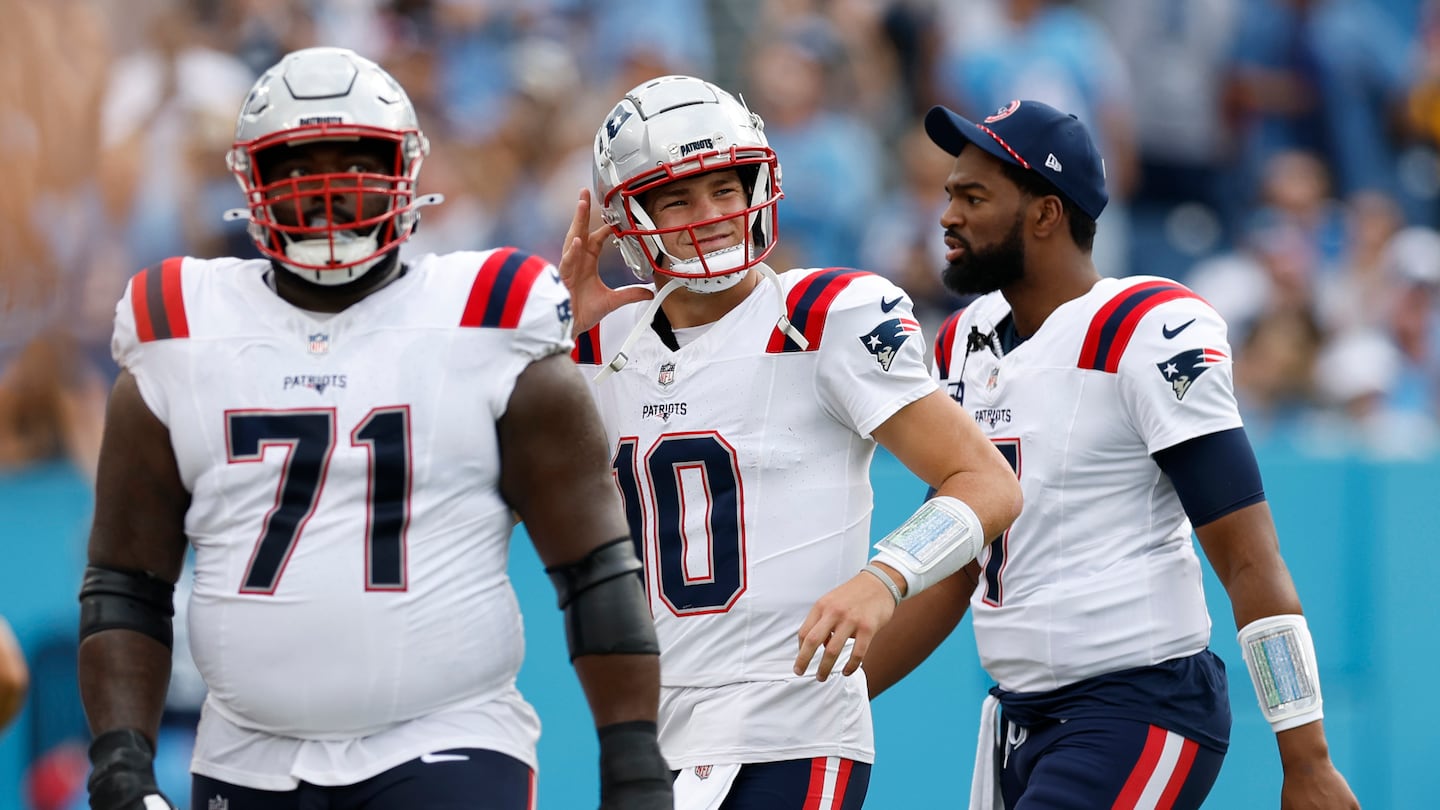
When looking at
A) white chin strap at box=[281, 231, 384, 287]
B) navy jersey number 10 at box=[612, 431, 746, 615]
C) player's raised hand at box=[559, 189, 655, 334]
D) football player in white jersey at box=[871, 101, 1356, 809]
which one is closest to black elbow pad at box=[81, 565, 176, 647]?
white chin strap at box=[281, 231, 384, 287]

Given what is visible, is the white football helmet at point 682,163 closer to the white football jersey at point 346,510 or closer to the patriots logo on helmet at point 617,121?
the patriots logo on helmet at point 617,121

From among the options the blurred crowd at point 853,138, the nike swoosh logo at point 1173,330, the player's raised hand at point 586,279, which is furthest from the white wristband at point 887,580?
the blurred crowd at point 853,138

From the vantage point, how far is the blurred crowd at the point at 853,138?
25.5ft

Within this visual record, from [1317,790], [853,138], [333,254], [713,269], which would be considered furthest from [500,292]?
[853,138]

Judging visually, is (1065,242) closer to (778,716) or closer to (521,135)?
(778,716)

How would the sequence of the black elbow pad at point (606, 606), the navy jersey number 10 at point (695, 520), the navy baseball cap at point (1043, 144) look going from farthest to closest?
the navy baseball cap at point (1043, 144) < the navy jersey number 10 at point (695, 520) < the black elbow pad at point (606, 606)

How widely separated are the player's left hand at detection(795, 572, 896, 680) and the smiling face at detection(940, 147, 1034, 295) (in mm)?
1218

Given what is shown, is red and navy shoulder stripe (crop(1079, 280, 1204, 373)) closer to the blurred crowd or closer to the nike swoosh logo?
the nike swoosh logo

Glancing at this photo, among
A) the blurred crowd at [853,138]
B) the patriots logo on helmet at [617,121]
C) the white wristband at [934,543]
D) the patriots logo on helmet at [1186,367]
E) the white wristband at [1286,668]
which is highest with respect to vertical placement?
the blurred crowd at [853,138]

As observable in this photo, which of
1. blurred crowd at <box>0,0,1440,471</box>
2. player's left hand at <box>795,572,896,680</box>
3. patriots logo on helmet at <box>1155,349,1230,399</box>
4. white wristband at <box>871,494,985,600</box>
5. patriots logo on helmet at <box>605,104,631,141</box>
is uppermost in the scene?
blurred crowd at <box>0,0,1440,471</box>

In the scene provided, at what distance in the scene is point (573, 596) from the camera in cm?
303

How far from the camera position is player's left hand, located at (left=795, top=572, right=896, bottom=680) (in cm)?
317

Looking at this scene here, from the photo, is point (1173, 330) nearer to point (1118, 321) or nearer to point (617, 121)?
point (1118, 321)

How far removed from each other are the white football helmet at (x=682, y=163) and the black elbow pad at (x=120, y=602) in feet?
3.82
